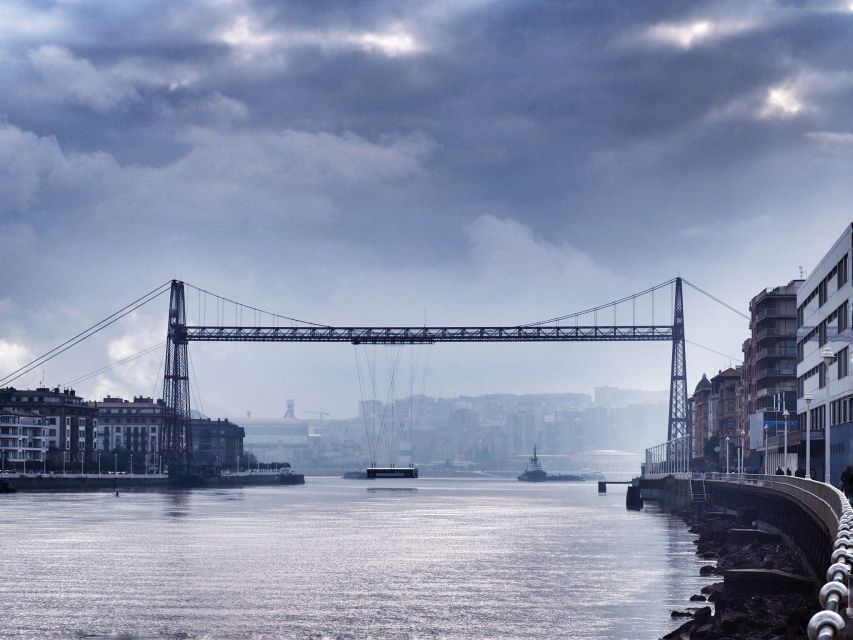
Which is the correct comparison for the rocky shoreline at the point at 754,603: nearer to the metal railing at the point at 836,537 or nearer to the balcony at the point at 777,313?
the metal railing at the point at 836,537

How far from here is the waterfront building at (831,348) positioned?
70.6 m

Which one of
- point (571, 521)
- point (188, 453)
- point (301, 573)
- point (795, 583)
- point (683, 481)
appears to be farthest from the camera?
point (188, 453)

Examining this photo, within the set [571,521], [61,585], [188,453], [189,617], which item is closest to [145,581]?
[61,585]

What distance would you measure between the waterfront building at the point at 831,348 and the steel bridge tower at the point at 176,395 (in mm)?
88857

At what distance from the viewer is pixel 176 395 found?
518 ft

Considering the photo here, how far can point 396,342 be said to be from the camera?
18138 cm

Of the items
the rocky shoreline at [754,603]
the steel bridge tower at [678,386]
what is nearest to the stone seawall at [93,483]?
the steel bridge tower at [678,386]

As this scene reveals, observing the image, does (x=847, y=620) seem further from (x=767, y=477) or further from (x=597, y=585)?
(x=767, y=477)

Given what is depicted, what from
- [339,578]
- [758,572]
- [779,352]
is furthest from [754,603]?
[779,352]

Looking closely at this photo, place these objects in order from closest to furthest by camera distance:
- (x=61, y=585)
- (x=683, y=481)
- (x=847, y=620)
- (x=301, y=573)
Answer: (x=847, y=620) < (x=61, y=585) < (x=301, y=573) < (x=683, y=481)

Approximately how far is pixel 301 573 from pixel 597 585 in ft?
42.5

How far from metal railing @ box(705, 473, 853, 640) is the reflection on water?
18.1 ft

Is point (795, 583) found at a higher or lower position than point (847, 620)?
lower

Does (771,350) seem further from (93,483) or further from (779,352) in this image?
(93,483)
